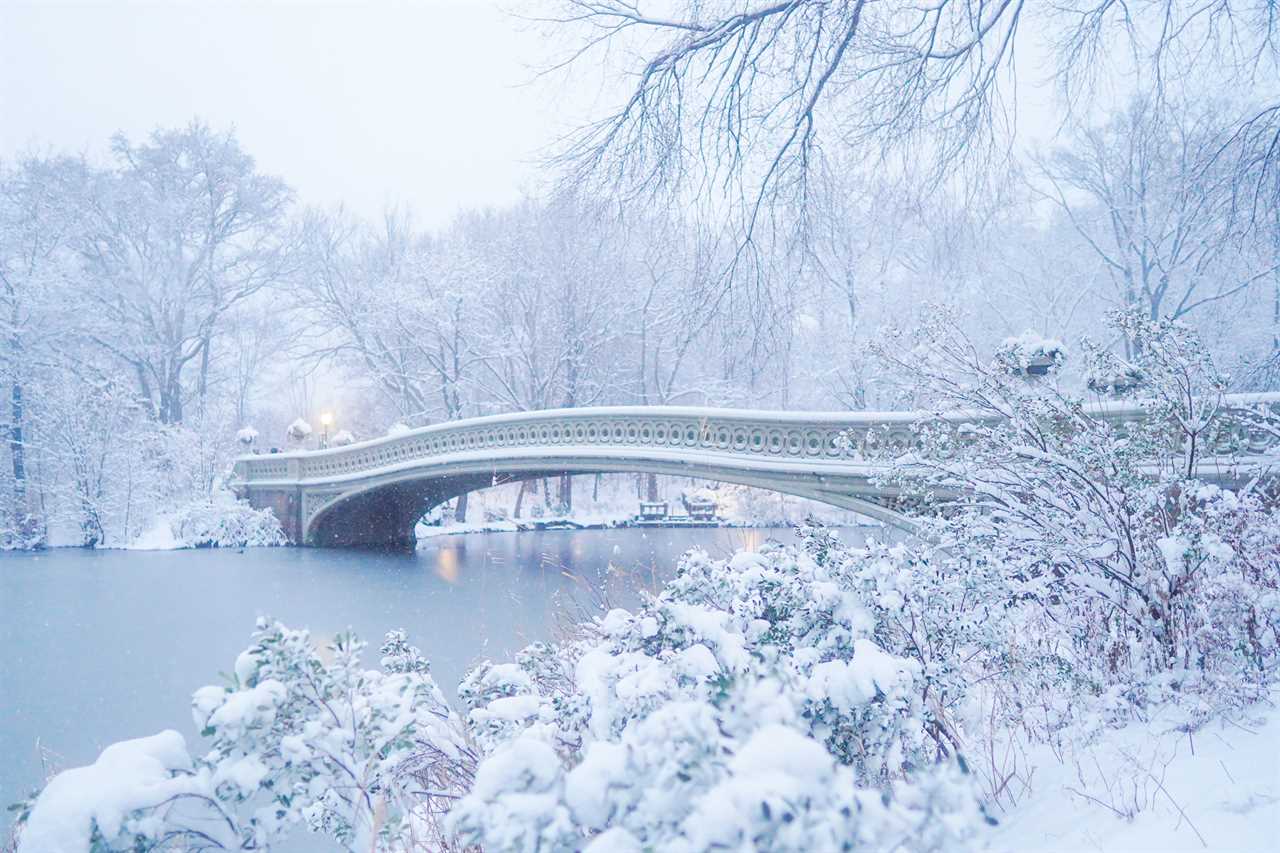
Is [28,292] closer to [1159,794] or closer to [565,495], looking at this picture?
[565,495]

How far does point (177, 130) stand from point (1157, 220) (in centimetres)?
2481

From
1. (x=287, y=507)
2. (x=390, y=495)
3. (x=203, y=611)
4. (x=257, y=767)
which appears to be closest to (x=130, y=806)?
(x=257, y=767)

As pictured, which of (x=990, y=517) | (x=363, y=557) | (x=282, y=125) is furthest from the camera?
(x=282, y=125)

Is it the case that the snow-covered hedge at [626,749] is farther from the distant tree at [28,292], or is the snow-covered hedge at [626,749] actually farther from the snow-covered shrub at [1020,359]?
the distant tree at [28,292]

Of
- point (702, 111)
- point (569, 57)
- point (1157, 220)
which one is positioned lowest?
point (702, 111)

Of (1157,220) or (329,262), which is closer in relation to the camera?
(1157,220)

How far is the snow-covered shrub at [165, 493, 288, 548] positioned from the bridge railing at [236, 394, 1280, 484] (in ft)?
3.48

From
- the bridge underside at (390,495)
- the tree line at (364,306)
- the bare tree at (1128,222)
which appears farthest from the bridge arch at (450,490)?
the bare tree at (1128,222)

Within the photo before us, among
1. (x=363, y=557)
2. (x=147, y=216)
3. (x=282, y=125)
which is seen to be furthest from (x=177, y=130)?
(x=282, y=125)

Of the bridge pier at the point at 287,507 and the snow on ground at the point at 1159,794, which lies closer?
the snow on ground at the point at 1159,794

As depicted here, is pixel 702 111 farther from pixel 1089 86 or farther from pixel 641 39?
pixel 1089 86

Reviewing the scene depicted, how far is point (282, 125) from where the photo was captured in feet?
557

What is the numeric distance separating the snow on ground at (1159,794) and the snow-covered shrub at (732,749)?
0.32 meters

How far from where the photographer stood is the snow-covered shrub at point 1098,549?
2488 mm
